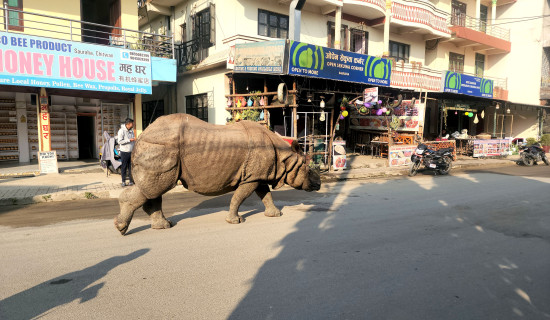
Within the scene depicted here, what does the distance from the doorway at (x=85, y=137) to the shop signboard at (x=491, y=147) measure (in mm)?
19468

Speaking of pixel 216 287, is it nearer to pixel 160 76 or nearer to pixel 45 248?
pixel 45 248

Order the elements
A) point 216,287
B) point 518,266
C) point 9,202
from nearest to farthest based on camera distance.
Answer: point 216,287 < point 518,266 < point 9,202

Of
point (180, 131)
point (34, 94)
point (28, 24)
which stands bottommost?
point (180, 131)

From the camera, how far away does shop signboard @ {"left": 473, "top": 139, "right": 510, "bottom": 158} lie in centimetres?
1981

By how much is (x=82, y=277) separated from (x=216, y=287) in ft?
4.97

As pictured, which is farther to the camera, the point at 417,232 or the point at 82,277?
the point at 417,232

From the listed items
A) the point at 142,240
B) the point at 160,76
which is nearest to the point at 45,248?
the point at 142,240

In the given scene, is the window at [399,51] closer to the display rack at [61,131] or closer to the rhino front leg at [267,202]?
the rhino front leg at [267,202]

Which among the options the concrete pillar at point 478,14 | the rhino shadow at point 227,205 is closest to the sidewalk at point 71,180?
the rhino shadow at point 227,205

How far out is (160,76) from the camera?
12.9 meters

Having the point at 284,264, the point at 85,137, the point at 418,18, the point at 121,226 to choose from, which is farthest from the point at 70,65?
the point at 418,18

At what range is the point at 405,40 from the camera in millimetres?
20812

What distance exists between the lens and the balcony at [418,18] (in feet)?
61.5

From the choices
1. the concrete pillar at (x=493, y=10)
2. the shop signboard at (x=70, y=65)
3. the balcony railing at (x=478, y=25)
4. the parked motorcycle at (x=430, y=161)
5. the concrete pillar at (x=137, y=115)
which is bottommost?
the parked motorcycle at (x=430, y=161)
